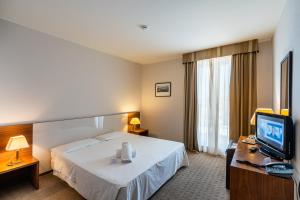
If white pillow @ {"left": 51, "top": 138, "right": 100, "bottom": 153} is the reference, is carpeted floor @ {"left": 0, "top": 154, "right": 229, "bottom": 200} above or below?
below

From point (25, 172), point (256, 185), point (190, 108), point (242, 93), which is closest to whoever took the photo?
point (256, 185)

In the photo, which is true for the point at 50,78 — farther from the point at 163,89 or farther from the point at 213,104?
the point at 213,104

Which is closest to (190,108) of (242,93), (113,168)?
(242,93)

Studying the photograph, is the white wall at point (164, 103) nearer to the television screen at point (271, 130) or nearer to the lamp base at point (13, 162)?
the television screen at point (271, 130)

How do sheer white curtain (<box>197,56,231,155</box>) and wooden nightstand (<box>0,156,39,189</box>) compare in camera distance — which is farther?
sheer white curtain (<box>197,56,231,155</box>)

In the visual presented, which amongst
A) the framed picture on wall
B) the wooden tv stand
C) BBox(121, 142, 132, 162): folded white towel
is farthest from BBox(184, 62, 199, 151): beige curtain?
the wooden tv stand

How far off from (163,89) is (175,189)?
112 inches

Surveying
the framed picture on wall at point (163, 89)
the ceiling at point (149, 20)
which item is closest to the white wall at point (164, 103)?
the framed picture on wall at point (163, 89)

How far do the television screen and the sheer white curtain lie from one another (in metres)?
1.32

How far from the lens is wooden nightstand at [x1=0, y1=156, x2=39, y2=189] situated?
2.17 m

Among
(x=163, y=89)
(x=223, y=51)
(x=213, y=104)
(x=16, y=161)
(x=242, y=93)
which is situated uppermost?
(x=223, y=51)

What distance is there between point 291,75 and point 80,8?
2630 millimetres

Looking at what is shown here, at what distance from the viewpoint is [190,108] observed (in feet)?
13.3

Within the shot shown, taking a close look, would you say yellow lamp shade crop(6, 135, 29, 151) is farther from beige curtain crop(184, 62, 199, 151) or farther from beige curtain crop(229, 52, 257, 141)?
beige curtain crop(229, 52, 257, 141)
